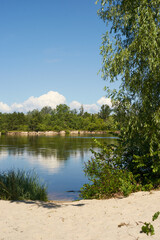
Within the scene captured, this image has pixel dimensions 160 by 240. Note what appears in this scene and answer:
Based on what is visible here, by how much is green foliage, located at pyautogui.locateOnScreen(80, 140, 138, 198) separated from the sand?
2.36ft

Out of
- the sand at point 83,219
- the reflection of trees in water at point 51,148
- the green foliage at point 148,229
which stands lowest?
the reflection of trees in water at point 51,148

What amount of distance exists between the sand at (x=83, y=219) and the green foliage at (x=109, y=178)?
720 mm

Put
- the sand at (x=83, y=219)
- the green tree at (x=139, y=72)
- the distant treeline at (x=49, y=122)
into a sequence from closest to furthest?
the sand at (x=83, y=219), the green tree at (x=139, y=72), the distant treeline at (x=49, y=122)

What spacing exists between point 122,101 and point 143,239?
6321 millimetres

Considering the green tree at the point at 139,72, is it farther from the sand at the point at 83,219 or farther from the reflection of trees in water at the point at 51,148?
the reflection of trees in water at the point at 51,148

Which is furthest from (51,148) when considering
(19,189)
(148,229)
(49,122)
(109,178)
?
(49,122)

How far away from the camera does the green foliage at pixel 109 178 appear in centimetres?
1071

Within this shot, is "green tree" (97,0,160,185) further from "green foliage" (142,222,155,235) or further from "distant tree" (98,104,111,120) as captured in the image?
"distant tree" (98,104,111,120)

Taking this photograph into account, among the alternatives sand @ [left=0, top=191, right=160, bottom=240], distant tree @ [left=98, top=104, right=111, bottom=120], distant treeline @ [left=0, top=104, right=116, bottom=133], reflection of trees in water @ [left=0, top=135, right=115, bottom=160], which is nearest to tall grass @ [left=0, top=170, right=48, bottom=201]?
sand @ [left=0, top=191, right=160, bottom=240]

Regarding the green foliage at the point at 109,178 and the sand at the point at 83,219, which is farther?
the green foliage at the point at 109,178

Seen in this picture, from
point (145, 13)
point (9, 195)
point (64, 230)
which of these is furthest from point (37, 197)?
point (145, 13)

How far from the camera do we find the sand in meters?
6.63

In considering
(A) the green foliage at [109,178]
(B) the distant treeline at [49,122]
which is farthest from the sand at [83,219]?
(B) the distant treeline at [49,122]

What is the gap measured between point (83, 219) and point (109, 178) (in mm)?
3437
